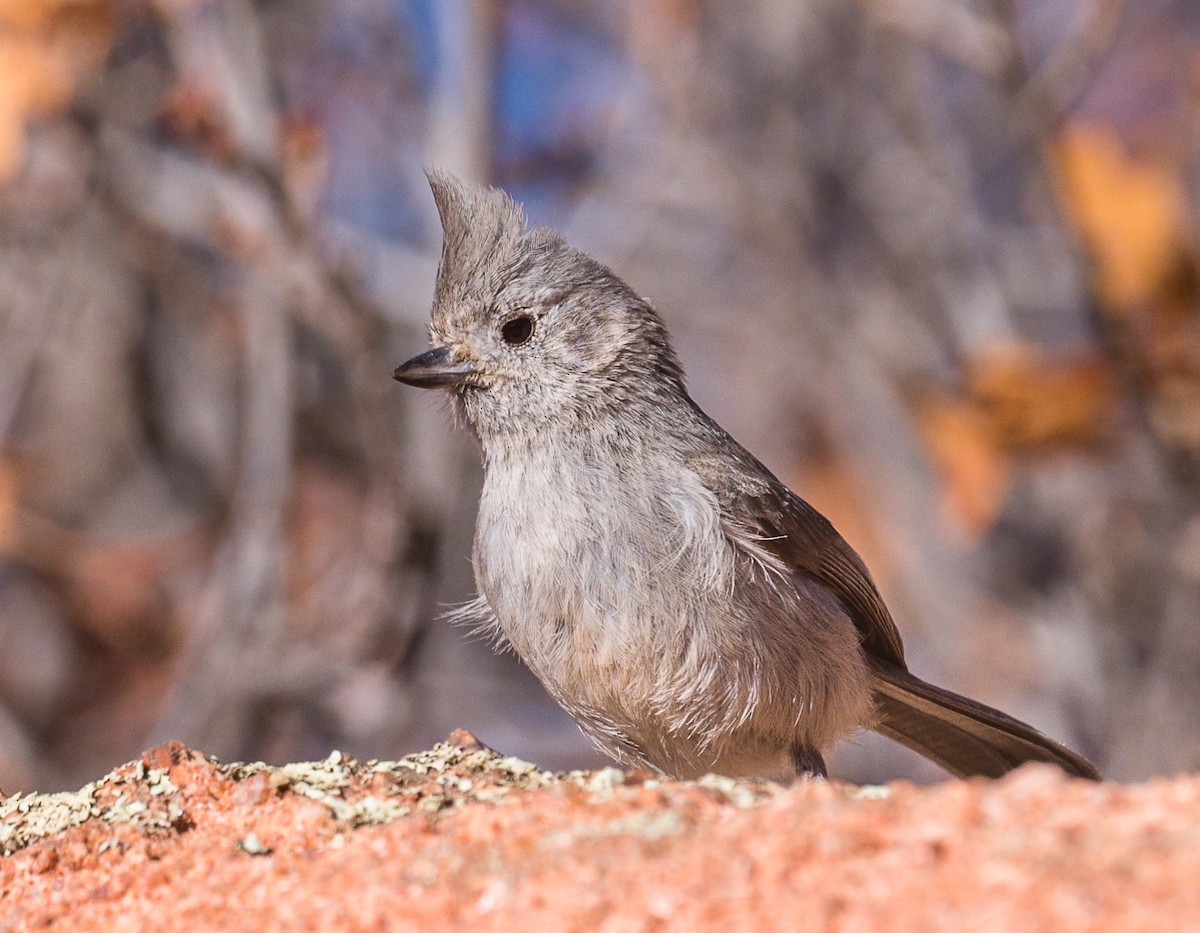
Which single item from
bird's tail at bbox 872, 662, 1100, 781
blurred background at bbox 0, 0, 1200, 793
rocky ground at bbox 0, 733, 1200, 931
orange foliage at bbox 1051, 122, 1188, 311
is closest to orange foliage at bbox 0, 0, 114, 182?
blurred background at bbox 0, 0, 1200, 793

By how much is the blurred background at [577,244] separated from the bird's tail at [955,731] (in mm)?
1576

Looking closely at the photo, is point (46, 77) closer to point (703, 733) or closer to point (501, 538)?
point (501, 538)

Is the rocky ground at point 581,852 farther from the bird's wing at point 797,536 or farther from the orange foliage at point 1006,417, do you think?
the orange foliage at point 1006,417

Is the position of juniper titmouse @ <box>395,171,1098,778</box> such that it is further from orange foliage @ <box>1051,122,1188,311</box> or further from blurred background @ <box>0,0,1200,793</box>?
orange foliage @ <box>1051,122,1188,311</box>

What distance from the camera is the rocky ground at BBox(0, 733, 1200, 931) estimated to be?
4.42ft

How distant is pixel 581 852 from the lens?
5.29ft

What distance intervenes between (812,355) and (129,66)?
304 centimetres

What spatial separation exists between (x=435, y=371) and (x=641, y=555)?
0.73 meters

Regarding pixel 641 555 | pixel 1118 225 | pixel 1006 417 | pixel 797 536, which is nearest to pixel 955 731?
pixel 797 536

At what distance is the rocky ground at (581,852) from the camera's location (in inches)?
53.0

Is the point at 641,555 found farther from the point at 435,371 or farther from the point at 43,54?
the point at 43,54

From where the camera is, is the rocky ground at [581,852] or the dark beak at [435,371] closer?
the rocky ground at [581,852]

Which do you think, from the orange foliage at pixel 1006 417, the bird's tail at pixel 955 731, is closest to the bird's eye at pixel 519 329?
the bird's tail at pixel 955 731

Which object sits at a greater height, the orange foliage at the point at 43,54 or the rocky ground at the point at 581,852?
the orange foliage at the point at 43,54
